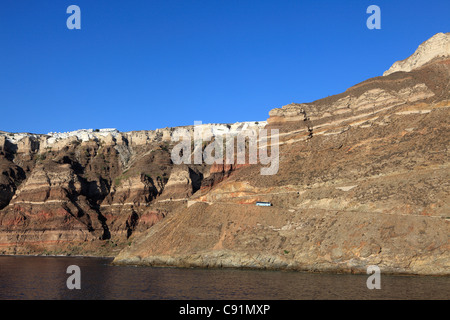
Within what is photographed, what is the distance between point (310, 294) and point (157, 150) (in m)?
147

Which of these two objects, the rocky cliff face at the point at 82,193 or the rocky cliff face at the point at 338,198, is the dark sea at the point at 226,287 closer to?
the rocky cliff face at the point at 338,198

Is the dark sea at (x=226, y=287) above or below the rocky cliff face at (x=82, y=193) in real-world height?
below

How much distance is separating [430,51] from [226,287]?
79.6m

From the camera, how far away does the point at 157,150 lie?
183875mm

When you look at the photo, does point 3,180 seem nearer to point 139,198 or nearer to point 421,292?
point 139,198

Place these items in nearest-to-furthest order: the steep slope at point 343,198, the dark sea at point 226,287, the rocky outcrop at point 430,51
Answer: the dark sea at point 226,287
the steep slope at point 343,198
the rocky outcrop at point 430,51

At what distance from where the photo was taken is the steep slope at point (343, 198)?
55.9 meters

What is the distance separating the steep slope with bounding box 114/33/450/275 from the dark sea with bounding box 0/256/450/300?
3.93 m

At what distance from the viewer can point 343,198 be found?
67.1 m

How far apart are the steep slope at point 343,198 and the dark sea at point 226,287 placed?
393cm

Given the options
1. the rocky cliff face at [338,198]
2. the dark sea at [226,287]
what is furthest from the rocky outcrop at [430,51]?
the dark sea at [226,287]

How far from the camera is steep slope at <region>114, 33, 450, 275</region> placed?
2202 inches
